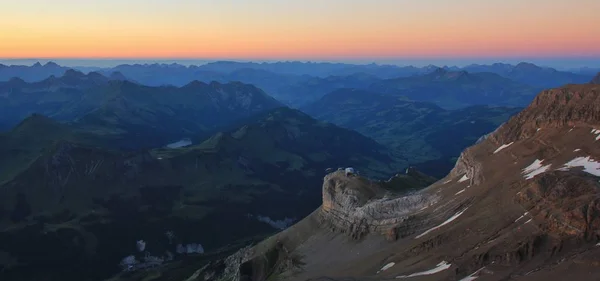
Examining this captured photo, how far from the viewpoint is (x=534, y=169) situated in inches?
3885

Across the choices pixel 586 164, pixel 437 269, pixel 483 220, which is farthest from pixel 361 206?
pixel 586 164

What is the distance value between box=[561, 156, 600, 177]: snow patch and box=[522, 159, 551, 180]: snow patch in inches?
179

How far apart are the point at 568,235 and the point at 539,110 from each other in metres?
57.8

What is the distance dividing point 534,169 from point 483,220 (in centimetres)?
1977

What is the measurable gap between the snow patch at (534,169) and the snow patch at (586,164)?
179 inches

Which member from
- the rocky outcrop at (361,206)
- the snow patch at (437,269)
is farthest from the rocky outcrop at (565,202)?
the rocky outcrop at (361,206)

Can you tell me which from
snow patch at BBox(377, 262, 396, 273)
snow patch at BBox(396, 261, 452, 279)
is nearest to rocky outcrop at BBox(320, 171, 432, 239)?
snow patch at BBox(377, 262, 396, 273)

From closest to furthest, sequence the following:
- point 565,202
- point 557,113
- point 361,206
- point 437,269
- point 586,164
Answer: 1. point 565,202
2. point 437,269
3. point 586,164
4. point 557,113
5. point 361,206

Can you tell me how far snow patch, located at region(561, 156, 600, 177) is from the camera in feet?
280

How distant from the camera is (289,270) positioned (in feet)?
389

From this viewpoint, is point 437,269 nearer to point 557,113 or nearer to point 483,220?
point 483,220

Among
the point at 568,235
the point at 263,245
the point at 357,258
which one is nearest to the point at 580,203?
the point at 568,235

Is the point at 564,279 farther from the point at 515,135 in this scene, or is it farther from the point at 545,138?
the point at 515,135

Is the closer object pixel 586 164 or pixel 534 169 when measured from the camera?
pixel 586 164
